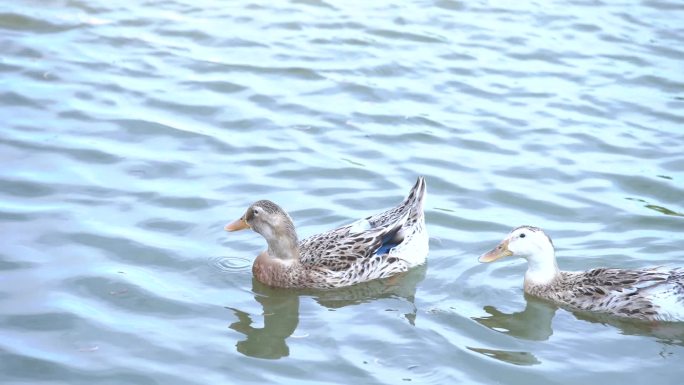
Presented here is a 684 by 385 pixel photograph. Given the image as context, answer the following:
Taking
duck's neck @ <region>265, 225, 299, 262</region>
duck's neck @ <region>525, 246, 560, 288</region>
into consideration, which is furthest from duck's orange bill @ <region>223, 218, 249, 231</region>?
duck's neck @ <region>525, 246, 560, 288</region>

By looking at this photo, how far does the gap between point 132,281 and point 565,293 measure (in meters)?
4.03

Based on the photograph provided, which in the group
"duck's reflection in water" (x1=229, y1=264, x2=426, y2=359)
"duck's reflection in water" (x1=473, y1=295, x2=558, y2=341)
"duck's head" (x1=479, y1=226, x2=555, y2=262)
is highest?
"duck's head" (x1=479, y1=226, x2=555, y2=262)

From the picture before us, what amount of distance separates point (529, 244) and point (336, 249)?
6.14ft

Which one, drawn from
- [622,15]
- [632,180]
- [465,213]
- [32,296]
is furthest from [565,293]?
[622,15]

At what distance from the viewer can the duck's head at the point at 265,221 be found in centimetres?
1159

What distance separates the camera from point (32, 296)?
1066cm

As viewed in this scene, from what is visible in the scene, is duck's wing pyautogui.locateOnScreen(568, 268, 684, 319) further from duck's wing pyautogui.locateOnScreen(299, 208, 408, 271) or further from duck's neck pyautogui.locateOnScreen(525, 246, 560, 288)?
duck's wing pyautogui.locateOnScreen(299, 208, 408, 271)

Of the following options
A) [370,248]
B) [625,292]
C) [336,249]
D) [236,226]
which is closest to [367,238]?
[370,248]

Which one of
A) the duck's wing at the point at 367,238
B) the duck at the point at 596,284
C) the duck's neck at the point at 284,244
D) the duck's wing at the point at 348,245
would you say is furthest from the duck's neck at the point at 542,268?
the duck's neck at the point at 284,244

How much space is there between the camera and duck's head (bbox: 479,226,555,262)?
11.3m

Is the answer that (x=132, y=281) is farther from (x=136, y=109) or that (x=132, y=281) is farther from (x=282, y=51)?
(x=282, y=51)

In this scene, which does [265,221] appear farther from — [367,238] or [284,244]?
[367,238]

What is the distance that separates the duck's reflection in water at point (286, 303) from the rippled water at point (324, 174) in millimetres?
32

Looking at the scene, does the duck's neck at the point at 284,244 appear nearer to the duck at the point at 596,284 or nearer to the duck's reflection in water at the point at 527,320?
the duck at the point at 596,284
